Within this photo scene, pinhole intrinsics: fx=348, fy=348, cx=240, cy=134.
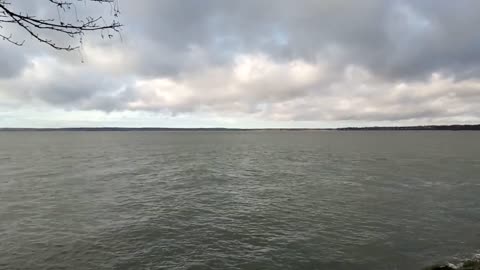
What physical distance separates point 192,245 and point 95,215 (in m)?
7.54

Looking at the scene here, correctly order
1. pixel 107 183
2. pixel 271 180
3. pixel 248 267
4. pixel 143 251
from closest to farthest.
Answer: pixel 248 267 → pixel 143 251 → pixel 107 183 → pixel 271 180

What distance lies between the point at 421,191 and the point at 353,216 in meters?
10.8

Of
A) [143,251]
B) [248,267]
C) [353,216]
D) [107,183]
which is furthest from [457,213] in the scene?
[107,183]

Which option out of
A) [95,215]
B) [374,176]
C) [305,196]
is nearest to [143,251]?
[95,215]

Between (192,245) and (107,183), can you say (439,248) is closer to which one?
(192,245)

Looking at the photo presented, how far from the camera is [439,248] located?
571 inches

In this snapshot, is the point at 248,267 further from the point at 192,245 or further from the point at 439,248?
the point at 439,248

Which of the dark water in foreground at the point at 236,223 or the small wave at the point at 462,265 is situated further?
the dark water in foreground at the point at 236,223

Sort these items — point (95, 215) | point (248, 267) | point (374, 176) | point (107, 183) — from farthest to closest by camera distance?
point (374, 176)
point (107, 183)
point (95, 215)
point (248, 267)

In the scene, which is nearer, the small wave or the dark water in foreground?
the small wave

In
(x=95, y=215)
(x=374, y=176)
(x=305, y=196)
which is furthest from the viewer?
(x=374, y=176)

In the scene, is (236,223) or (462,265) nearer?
(462,265)

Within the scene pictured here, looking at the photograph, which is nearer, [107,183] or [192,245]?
[192,245]

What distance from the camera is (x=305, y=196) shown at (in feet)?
79.5
